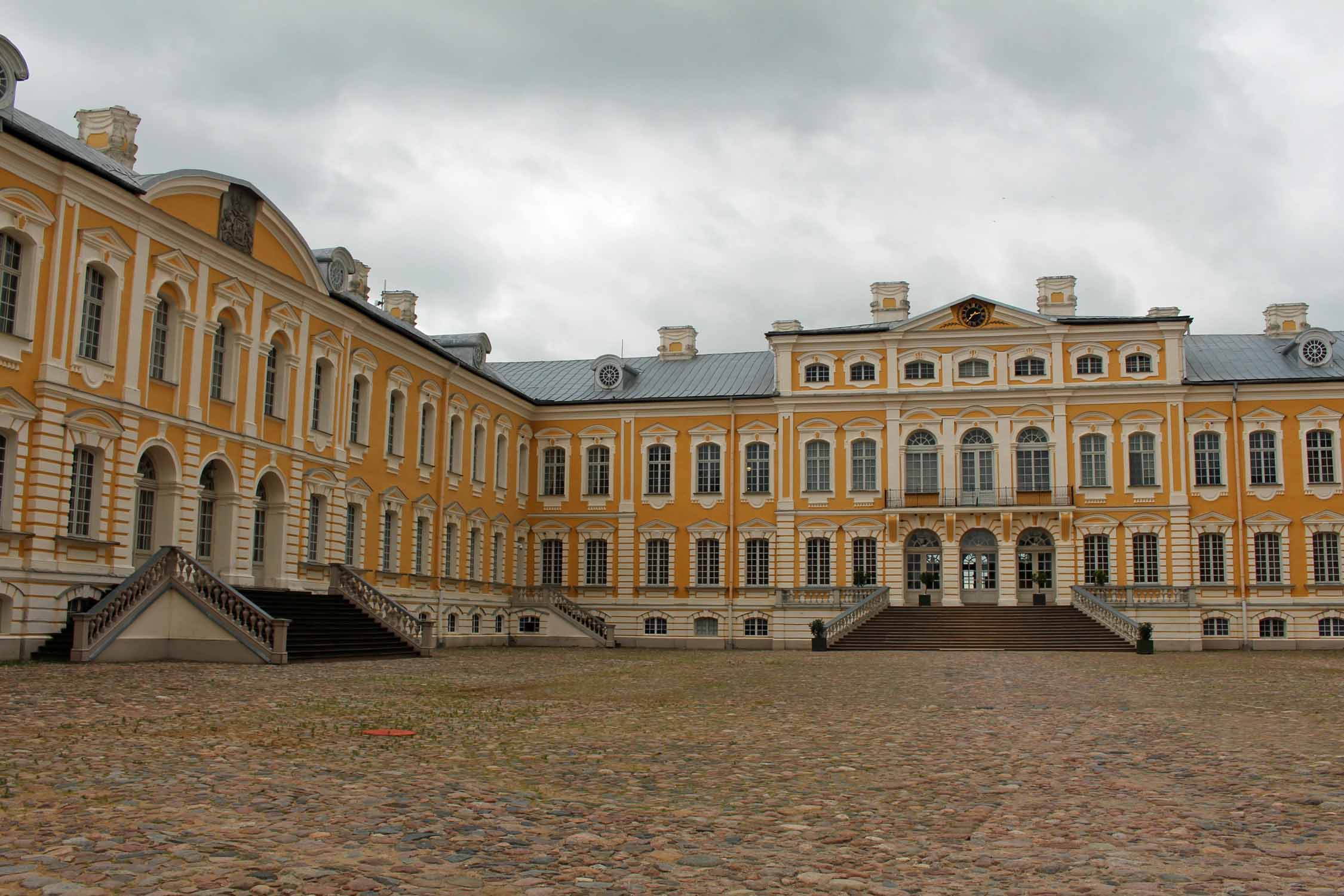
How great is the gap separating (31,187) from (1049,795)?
21.3m

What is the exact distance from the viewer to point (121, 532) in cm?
2422

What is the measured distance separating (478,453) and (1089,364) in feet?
71.3

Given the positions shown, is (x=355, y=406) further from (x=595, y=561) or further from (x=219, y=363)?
(x=595, y=561)

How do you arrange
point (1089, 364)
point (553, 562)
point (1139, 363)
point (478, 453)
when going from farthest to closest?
point (553, 562)
point (1089, 364)
point (1139, 363)
point (478, 453)

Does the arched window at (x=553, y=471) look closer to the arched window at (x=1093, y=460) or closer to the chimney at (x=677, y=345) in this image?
the chimney at (x=677, y=345)

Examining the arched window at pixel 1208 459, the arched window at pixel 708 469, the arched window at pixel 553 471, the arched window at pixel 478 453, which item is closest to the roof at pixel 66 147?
the arched window at pixel 478 453

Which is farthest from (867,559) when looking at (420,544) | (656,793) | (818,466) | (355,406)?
(656,793)

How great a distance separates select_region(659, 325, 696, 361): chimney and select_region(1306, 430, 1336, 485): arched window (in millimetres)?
23060

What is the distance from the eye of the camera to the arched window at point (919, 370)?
1737 inches

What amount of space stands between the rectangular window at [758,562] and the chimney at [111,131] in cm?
2478

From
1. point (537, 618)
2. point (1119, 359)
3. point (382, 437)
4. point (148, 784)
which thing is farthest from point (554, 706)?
point (1119, 359)

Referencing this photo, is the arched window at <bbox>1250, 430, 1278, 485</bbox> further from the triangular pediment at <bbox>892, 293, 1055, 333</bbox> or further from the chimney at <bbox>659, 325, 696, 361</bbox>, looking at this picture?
the chimney at <bbox>659, 325, 696, 361</bbox>

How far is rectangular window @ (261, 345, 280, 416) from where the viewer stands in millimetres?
30219

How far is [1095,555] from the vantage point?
4262 centimetres
